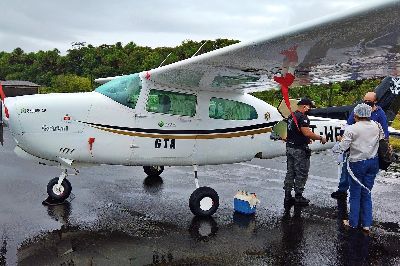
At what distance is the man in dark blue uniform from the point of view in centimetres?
773

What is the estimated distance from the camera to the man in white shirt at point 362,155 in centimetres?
633

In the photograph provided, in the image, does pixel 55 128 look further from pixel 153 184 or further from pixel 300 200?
pixel 300 200

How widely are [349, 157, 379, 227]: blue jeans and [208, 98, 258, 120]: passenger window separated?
2111 millimetres

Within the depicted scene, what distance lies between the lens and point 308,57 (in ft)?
18.7

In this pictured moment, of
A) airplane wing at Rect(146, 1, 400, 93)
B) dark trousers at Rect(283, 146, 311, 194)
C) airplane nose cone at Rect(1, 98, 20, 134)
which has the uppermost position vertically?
airplane wing at Rect(146, 1, 400, 93)

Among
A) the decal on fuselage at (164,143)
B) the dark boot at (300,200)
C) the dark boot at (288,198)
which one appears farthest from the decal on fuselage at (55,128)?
the dark boot at (300,200)

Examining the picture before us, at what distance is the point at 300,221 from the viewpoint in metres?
7.10

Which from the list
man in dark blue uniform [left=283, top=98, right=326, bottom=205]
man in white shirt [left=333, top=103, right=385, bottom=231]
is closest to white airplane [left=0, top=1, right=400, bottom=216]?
man in dark blue uniform [left=283, top=98, right=326, bottom=205]

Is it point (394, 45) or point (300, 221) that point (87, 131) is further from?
point (394, 45)

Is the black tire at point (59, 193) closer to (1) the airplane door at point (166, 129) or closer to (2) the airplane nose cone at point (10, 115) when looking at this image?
(2) the airplane nose cone at point (10, 115)

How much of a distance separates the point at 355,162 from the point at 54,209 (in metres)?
4.62

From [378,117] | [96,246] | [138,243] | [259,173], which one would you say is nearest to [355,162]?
[378,117]

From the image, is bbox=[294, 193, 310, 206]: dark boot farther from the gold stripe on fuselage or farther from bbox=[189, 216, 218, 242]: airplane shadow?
bbox=[189, 216, 218, 242]: airplane shadow

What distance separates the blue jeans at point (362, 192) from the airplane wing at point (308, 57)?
1395 millimetres
